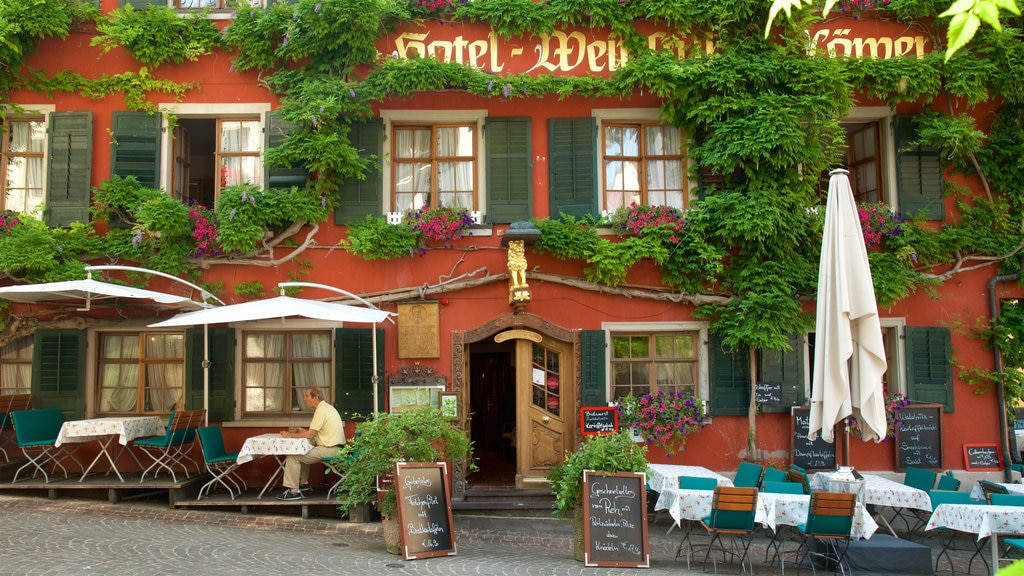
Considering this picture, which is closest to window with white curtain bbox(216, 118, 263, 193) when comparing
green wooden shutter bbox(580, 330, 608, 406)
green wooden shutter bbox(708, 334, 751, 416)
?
green wooden shutter bbox(580, 330, 608, 406)

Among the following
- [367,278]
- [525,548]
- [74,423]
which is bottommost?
[525,548]

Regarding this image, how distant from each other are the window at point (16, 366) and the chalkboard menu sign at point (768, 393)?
9448 millimetres

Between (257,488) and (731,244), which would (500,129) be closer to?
(731,244)

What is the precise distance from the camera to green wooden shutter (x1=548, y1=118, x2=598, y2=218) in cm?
1148

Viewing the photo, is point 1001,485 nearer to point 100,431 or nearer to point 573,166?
point 573,166

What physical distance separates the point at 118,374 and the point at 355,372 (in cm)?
316

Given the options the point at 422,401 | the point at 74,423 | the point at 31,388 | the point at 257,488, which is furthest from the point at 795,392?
the point at 31,388

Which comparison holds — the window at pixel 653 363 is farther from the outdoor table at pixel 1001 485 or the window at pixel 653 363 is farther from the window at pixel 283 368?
the window at pixel 283 368

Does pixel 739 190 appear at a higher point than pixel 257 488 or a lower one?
higher

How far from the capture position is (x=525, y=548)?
8781mm

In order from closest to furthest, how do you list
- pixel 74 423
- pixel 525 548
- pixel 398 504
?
pixel 398 504, pixel 525 548, pixel 74 423

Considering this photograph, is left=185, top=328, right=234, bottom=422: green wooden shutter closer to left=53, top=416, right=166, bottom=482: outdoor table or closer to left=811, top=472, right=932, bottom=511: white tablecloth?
left=53, top=416, right=166, bottom=482: outdoor table

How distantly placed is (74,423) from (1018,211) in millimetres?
12320

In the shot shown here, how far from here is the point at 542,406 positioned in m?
11.5
